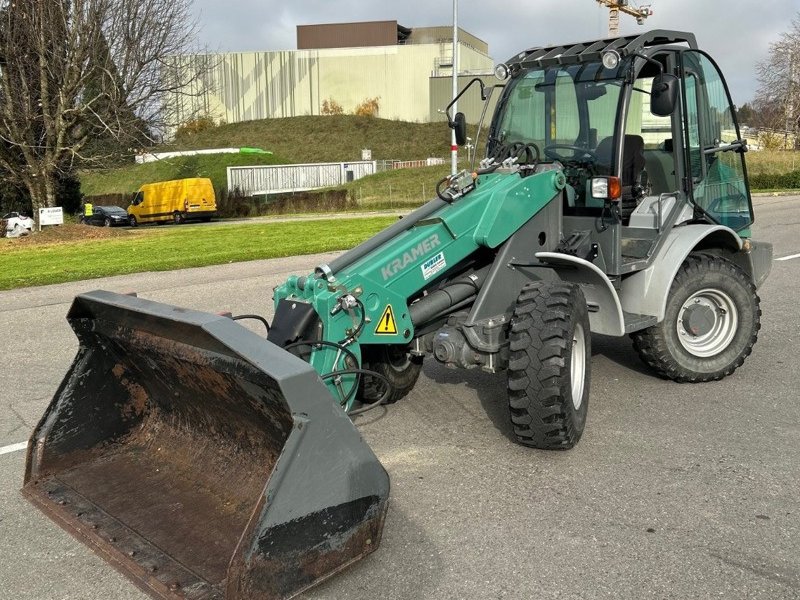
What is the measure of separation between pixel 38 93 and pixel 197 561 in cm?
2497

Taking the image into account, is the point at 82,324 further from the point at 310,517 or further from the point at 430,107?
the point at 430,107

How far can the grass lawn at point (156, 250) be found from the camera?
13.8 m

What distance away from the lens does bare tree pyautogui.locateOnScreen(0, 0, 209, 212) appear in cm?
2347

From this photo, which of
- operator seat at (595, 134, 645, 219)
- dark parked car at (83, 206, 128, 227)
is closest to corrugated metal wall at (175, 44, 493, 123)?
dark parked car at (83, 206, 128, 227)

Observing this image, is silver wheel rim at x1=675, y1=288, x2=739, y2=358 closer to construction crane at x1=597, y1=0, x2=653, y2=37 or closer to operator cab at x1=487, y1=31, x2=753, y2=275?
operator cab at x1=487, y1=31, x2=753, y2=275

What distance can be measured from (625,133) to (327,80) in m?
85.6

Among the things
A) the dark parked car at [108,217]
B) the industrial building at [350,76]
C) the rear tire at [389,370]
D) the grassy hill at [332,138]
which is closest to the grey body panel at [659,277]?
the rear tire at [389,370]

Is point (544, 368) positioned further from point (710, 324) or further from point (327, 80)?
point (327, 80)

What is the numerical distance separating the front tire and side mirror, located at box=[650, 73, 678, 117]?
1.41 metres

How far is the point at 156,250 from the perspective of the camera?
17953 millimetres

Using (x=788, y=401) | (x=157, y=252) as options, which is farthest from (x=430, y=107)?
(x=788, y=401)

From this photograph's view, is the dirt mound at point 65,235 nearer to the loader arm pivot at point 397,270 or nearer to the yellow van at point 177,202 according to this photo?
the yellow van at point 177,202

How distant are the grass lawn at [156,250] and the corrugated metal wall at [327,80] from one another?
63.7 m

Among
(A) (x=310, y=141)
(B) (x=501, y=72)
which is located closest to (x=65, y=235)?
(B) (x=501, y=72)
